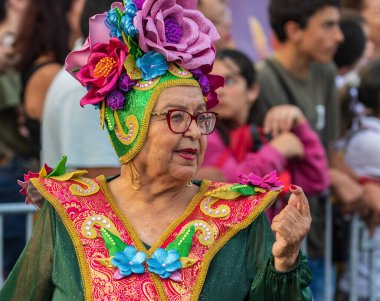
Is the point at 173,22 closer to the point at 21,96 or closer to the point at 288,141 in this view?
the point at 288,141

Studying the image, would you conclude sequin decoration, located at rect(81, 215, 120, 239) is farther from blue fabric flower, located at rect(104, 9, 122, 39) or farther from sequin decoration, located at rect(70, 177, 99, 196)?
blue fabric flower, located at rect(104, 9, 122, 39)

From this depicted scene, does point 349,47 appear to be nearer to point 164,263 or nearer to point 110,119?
point 110,119

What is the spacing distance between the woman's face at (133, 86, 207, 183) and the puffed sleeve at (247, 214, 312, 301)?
0.37m

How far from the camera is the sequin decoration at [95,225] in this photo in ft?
13.4

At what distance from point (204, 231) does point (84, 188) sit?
1.55 ft

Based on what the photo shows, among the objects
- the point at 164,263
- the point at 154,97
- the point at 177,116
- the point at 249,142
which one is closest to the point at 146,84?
the point at 154,97

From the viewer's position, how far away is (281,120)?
6.37m

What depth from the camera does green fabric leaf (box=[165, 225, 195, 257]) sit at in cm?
405

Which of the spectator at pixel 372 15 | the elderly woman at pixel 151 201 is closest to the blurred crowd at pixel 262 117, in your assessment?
the elderly woman at pixel 151 201

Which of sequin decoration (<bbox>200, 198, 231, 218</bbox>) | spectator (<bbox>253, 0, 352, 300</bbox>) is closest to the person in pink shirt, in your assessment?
spectator (<bbox>253, 0, 352, 300</bbox>)

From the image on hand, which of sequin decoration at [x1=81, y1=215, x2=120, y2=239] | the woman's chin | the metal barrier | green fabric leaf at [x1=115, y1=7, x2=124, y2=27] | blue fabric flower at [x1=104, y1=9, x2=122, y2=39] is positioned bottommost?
the metal barrier

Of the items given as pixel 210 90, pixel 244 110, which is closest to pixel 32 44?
pixel 244 110

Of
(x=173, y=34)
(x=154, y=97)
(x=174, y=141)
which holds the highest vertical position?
(x=173, y=34)

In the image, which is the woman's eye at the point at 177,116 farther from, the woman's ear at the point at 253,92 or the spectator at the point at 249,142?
the woman's ear at the point at 253,92
